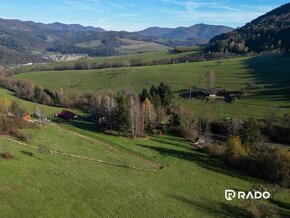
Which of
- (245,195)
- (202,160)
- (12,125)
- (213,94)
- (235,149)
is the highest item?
(12,125)

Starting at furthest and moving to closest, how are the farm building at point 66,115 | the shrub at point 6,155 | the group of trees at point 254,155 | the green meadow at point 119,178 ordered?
the farm building at point 66,115 → the group of trees at point 254,155 → the shrub at point 6,155 → the green meadow at point 119,178

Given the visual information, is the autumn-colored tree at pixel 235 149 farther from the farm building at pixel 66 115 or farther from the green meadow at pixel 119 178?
the farm building at pixel 66 115

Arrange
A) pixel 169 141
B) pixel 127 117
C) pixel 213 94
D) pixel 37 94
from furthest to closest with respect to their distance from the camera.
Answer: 1. pixel 37 94
2. pixel 213 94
3. pixel 127 117
4. pixel 169 141

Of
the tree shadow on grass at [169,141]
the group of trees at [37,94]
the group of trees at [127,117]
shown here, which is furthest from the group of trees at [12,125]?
the group of trees at [37,94]

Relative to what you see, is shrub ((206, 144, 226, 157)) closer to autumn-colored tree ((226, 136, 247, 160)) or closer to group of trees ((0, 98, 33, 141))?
autumn-colored tree ((226, 136, 247, 160))

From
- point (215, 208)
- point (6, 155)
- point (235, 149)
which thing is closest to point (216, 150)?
point (235, 149)

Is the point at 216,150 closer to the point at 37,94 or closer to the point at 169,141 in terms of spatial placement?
the point at 169,141

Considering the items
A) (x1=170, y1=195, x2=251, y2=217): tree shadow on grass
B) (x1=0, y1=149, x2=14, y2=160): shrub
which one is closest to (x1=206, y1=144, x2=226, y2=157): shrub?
(x1=170, y1=195, x2=251, y2=217): tree shadow on grass
